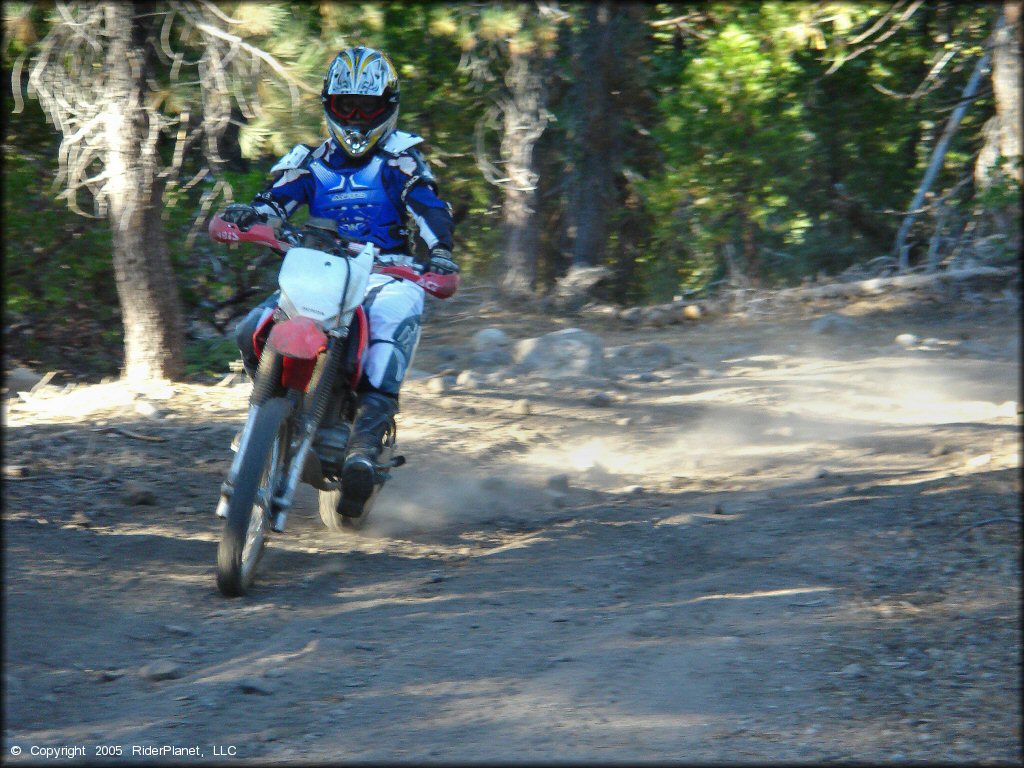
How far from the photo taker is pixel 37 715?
340 centimetres

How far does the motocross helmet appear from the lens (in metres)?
5.32

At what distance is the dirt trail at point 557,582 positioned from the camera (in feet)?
11.0

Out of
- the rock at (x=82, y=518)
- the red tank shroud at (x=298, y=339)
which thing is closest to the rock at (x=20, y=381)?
the rock at (x=82, y=518)

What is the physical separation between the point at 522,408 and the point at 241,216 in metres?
3.09

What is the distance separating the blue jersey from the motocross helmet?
9cm

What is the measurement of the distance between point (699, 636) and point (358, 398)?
188 centimetres

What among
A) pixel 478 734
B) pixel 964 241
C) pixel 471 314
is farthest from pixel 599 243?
pixel 478 734

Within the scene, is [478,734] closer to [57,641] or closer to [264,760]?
[264,760]

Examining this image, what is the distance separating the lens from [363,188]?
544cm

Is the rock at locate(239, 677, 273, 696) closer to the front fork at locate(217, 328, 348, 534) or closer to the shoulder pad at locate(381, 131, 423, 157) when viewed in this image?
the front fork at locate(217, 328, 348, 534)

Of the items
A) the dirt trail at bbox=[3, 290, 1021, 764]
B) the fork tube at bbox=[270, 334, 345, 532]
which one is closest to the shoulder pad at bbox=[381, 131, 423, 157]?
the fork tube at bbox=[270, 334, 345, 532]

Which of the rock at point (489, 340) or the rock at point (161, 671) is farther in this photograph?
the rock at point (489, 340)

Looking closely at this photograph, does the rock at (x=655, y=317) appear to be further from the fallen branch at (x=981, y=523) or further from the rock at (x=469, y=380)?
the fallen branch at (x=981, y=523)

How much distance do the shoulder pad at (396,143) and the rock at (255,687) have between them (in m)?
2.77
